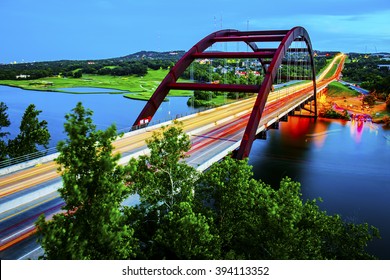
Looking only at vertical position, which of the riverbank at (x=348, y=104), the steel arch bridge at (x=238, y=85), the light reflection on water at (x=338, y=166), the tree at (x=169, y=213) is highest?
the steel arch bridge at (x=238, y=85)

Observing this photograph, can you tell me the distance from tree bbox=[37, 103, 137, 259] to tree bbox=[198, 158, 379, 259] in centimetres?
568

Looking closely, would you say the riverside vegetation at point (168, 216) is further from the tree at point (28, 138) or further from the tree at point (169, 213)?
the tree at point (28, 138)

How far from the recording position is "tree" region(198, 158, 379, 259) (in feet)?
51.8

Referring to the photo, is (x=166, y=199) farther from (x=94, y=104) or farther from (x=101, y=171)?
(x=94, y=104)

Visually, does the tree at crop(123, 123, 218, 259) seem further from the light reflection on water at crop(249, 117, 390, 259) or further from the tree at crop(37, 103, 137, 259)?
the light reflection on water at crop(249, 117, 390, 259)

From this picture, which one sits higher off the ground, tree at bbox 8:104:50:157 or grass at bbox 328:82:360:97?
tree at bbox 8:104:50:157

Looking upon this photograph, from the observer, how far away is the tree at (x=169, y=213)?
14852 mm

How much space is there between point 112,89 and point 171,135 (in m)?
135

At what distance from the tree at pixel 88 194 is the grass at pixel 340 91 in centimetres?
11379

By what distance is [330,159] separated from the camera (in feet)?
171

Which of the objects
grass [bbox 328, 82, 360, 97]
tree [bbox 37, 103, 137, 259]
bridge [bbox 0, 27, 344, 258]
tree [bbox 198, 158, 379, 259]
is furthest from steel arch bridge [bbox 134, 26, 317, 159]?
grass [bbox 328, 82, 360, 97]

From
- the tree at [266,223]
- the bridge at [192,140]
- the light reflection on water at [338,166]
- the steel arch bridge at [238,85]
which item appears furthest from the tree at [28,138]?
the light reflection on water at [338,166]

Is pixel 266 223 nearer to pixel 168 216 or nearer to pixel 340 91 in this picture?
pixel 168 216

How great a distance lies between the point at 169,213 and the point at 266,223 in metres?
4.41
